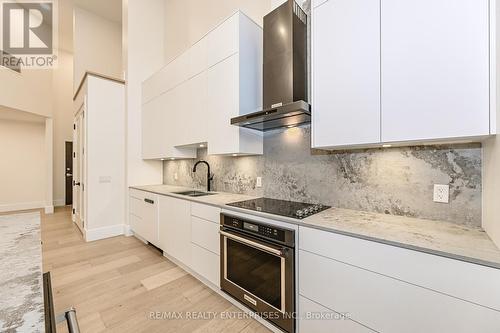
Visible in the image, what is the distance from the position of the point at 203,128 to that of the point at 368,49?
174cm

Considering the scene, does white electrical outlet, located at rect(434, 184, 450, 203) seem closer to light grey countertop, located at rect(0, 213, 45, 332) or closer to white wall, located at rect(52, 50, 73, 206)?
light grey countertop, located at rect(0, 213, 45, 332)

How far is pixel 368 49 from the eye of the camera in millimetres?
1342

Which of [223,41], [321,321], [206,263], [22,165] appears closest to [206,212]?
[206,263]

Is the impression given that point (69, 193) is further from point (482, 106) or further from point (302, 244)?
point (482, 106)

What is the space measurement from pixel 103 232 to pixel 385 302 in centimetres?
390

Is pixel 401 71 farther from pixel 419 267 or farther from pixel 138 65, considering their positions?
pixel 138 65

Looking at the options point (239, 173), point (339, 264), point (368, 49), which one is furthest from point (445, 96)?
point (239, 173)

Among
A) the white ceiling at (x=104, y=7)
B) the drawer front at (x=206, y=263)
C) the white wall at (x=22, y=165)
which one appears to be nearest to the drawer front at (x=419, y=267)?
the drawer front at (x=206, y=263)

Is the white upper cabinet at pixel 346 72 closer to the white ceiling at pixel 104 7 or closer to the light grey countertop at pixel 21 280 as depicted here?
the light grey countertop at pixel 21 280

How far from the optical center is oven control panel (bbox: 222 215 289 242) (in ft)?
4.72

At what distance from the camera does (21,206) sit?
5.84 meters

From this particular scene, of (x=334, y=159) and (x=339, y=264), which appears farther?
(x=334, y=159)

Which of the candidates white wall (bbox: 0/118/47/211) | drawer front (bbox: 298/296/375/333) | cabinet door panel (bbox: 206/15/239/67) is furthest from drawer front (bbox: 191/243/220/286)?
white wall (bbox: 0/118/47/211)

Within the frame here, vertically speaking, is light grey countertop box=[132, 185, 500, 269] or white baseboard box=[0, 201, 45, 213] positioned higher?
light grey countertop box=[132, 185, 500, 269]
